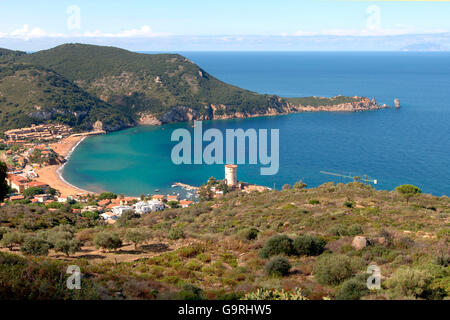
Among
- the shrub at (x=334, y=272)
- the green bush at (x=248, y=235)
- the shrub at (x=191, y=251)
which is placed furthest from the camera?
the green bush at (x=248, y=235)

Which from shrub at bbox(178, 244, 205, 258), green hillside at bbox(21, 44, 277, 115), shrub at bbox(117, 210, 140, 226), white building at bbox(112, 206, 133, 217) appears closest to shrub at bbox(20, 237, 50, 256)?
shrub at bbox(178, 244, 205, 258)

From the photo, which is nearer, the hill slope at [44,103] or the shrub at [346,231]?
the shrub at [346,231]

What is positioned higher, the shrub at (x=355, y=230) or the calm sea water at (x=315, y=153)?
the shrub at (x=355, y=230)

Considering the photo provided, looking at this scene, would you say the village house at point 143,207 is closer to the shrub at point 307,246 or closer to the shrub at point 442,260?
the shrub at point 307,246

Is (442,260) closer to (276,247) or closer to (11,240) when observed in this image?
(276,247)

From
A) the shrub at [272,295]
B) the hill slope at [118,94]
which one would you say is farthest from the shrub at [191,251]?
the hill slope at [118,94]

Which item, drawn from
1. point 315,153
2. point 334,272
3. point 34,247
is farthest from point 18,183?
point 334,272
